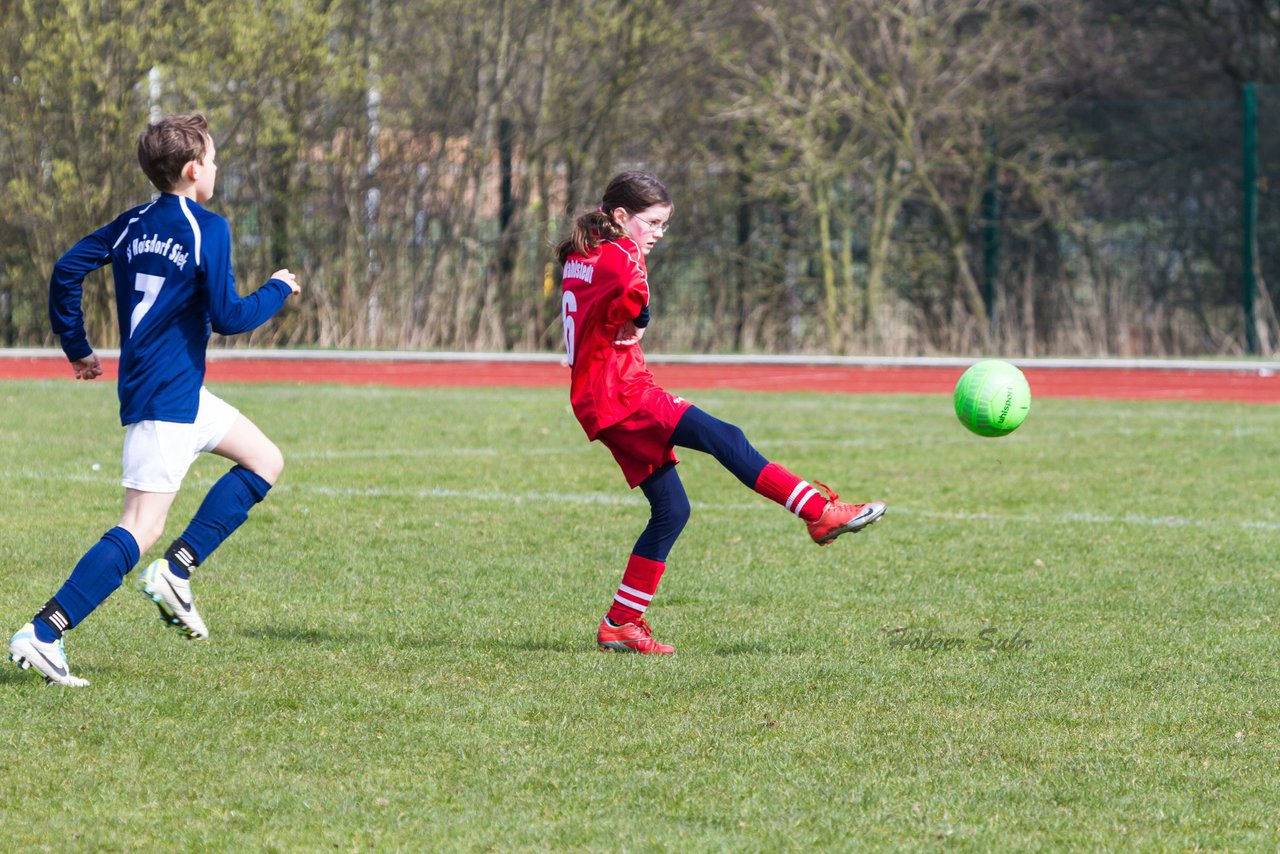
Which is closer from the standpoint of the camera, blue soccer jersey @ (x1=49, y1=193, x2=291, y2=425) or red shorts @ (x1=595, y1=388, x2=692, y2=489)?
blue soccer jersey @ (x1=49, y1=193, x2=291, y2=425)

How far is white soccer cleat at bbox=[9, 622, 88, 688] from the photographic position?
17.0 feet

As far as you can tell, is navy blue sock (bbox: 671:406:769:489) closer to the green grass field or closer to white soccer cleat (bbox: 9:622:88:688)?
the green grass field

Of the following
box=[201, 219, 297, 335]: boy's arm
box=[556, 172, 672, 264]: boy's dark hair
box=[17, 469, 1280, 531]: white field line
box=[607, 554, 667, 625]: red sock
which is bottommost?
box=[17, 469, 1280, 531]: white field line

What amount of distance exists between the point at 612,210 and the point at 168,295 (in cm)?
162

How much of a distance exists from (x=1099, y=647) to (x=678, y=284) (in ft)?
63.9

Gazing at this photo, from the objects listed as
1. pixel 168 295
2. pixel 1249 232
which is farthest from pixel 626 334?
pixel 1249 232

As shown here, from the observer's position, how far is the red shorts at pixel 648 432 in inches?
235

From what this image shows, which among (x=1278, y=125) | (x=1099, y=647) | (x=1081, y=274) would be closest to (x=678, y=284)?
(x=1081, y=274)

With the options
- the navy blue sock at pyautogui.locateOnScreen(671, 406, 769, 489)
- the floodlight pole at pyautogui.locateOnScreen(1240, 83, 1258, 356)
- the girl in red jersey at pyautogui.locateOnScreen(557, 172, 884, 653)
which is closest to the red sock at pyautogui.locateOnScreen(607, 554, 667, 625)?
the girl in red jersey at pyautogui.locateOnScreen(557, 172, 884, 653)

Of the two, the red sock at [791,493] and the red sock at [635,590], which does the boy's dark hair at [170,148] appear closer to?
the red sock at [635,590]

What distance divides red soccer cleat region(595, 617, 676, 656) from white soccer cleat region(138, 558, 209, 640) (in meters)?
1.39

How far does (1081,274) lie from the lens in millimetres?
24578

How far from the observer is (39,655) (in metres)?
5.18

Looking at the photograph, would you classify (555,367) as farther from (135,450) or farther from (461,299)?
(135,450)
